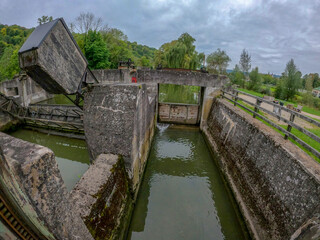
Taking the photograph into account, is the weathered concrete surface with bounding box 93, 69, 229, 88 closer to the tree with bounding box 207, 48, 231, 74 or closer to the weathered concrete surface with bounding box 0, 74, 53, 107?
the weathered concrete surface with bounding box 0, 74, 53, 107

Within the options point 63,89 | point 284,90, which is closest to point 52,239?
point 63,89

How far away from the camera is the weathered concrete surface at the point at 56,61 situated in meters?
2.40

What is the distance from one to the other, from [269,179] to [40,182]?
14.6 ft

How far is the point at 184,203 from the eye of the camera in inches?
199

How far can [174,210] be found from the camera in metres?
4.77

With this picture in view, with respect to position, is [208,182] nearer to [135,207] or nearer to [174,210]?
[174,210]

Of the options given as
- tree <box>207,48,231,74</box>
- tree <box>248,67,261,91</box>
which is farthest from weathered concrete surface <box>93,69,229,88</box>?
tree <box>207,48,231,74</box>

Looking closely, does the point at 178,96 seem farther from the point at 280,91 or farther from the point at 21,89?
the point at 21,89

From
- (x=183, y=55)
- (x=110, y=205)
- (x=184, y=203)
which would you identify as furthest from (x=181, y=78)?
(x=183, y=55)

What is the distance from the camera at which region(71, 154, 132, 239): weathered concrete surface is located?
267cm

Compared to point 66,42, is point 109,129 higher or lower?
lower

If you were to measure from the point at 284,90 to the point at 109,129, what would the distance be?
24.5 metres

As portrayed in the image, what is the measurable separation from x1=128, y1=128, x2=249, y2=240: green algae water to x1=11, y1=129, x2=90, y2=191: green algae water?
2.49 metres

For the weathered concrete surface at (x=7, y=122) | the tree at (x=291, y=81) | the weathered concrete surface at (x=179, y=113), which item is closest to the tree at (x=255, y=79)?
the tree at (x=291, y=81)
